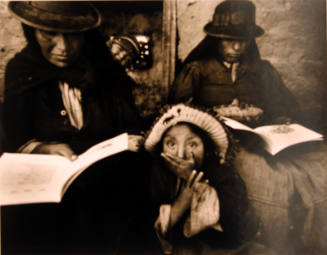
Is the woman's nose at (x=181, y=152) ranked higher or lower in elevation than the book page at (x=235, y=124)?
lower

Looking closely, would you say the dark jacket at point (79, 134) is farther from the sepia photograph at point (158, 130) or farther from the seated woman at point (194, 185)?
the seated woman at point (194, 185)

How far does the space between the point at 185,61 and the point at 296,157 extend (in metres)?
0.99

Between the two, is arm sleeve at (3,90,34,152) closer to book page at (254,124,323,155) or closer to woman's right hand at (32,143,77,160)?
woman's right hand at (32,143,77,160)

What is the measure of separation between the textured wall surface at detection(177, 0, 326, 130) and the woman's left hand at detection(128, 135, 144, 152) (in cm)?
59

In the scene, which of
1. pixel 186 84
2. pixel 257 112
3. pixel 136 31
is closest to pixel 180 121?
pixel 186 84

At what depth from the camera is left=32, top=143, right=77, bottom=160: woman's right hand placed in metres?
1.87

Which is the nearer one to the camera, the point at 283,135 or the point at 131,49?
the point at 131,49

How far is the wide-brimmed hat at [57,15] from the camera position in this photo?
182 centimetres

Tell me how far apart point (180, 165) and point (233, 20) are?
1007 millimetres

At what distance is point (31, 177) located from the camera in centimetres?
184

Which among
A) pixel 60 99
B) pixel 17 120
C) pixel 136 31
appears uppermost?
pixel 136 31

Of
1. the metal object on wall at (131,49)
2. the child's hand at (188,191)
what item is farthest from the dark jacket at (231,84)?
the child's hand at (188,191)

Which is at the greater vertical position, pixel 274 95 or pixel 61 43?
pixel 61 43

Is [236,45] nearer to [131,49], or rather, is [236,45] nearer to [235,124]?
[235,124]
